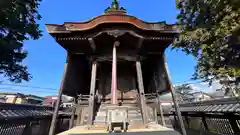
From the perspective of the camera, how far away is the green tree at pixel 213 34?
12.2 feet

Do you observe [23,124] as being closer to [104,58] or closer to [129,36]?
[104,58]

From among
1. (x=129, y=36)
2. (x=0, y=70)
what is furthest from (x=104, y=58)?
(x=0, y=70)

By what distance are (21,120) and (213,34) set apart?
8919 mm

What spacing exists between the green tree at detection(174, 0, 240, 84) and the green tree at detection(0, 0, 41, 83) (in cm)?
704

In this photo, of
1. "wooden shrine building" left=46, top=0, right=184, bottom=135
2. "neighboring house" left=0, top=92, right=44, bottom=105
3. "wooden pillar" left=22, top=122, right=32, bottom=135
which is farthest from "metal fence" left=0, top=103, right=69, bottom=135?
"neighboring house" left=0, top=92, right=44, bottom=105

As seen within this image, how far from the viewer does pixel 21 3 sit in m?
7.43

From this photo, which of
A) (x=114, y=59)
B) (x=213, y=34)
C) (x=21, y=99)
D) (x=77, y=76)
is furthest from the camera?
(x=21, y=99)

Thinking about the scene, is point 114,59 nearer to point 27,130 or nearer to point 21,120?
point 21,120

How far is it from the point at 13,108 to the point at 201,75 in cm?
1012

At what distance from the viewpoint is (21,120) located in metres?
7.02

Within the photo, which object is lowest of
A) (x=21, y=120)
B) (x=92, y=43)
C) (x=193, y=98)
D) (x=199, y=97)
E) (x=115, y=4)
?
(x=21, y=120)

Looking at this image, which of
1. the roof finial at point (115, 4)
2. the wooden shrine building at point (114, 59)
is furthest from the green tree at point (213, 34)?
the roof finial at point (115, 4)

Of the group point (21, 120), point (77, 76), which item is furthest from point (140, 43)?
point (21, 120)

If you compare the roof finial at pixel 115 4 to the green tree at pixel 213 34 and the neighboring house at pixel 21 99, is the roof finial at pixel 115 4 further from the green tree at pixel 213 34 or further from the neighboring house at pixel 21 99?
the neighboring house at pixel 21 99
